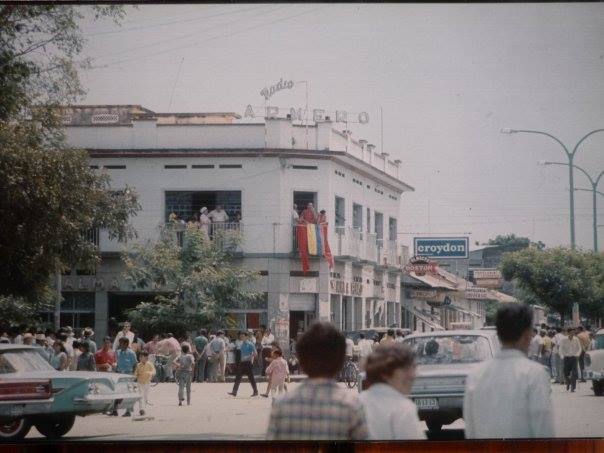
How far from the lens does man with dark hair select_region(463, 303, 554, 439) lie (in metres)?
3.87

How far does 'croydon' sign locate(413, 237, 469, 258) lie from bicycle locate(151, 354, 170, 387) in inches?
64.5

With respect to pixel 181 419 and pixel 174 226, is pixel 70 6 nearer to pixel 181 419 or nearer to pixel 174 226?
→ pixel 174 226

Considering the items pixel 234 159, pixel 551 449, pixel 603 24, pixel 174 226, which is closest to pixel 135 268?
pixel 174 226

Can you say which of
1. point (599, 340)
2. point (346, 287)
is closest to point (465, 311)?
point (346, 287)

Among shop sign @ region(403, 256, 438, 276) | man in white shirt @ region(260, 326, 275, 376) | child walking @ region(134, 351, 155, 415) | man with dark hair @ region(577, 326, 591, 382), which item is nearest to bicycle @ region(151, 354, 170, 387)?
child walking @ region(134, 351, 155, 415)

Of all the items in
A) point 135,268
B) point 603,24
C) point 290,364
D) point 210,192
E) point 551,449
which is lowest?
point 551,449

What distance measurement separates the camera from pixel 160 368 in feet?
18.8

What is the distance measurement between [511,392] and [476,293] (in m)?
1.98

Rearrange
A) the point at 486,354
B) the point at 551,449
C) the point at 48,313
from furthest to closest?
the point at 48,313
the point at 551,449
the point at 486,354

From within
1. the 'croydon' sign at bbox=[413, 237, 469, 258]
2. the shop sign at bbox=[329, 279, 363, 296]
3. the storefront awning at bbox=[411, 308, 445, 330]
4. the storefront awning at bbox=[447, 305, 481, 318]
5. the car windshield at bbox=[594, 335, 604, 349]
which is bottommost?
the car windshield at bbox=[594, 335, 604, 349]

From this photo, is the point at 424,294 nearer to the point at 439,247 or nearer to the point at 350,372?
the point at 439,247

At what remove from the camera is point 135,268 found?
232 inches

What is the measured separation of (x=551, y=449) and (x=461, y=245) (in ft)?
4.35

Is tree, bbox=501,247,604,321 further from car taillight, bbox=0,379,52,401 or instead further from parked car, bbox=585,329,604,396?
car taillight, bbox=0,379,52,401
